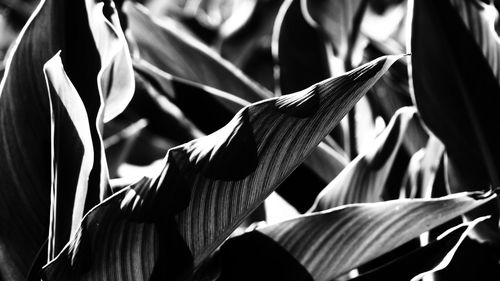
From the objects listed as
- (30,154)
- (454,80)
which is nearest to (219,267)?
(30,154)

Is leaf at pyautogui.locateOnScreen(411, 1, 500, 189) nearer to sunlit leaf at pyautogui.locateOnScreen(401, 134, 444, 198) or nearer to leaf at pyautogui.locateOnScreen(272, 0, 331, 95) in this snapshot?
sunlit leaf at pyautogui.locateOnScreen(401, 134, 444, 198)

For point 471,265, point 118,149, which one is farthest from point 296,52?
point 471,265

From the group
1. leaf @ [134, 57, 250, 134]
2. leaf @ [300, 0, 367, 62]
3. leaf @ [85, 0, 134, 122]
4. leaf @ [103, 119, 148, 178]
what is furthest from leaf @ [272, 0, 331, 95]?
leaf @ [85, 0, 134, 122]

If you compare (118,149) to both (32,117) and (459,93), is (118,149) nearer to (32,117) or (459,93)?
(32,117)

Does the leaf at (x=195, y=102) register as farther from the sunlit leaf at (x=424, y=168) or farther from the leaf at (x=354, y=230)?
the leaf at (x=354, y=230)

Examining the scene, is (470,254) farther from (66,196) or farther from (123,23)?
(123,23)

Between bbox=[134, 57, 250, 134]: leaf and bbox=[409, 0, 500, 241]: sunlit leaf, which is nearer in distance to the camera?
bbox=[409, 0, 500, 241]: sunlit leaf

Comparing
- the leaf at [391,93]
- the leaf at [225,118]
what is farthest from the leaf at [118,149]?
the leaf at [391,93]
